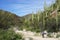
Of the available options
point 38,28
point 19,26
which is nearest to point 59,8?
point 38,28

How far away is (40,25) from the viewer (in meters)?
35.6

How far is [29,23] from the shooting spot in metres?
39.8

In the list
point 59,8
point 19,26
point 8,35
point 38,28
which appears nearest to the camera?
point 8,35

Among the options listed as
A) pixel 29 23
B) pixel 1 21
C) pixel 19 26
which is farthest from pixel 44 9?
pixel 19 26

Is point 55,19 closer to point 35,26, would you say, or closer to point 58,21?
point 58,21

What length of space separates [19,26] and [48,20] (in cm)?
1102

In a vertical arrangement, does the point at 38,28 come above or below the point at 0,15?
below

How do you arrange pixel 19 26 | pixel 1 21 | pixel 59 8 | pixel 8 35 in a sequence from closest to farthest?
pixel 8 35 < pixel 1 21 < pixel 59 8 < pixel 19 26

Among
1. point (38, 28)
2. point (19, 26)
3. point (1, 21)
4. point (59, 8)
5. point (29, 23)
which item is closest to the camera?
point (1, 21)

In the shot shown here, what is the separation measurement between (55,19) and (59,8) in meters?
2.46

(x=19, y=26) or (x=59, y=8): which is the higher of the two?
(x=59, y=8)

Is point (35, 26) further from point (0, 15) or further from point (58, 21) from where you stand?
point (0, 15)

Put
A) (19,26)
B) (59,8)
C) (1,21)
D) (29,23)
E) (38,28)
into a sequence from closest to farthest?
(1,21)
(59,8)
(38,28)
(29,23)
(19,26)

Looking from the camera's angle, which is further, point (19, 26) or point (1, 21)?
point (19, 26)
